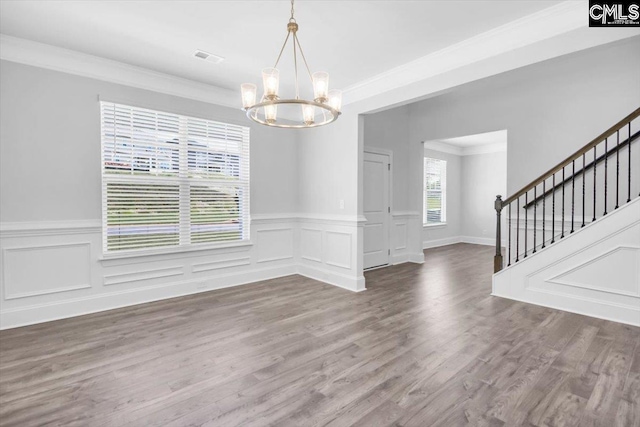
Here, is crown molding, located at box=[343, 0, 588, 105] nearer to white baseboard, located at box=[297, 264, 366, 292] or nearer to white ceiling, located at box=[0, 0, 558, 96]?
white ceiling, located at box=[0, 0, 558, 96]

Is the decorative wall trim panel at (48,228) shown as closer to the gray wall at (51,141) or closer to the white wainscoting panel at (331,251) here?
the gray wall at (51,141)

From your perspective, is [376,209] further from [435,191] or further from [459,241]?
[459,241]

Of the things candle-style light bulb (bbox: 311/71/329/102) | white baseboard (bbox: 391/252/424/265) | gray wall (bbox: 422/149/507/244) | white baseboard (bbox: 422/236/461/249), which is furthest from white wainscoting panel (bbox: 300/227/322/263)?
gray wall (bbox: 422/149/507/244)

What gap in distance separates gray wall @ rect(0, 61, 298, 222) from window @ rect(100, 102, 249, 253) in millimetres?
133

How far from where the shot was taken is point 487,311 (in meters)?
3.70

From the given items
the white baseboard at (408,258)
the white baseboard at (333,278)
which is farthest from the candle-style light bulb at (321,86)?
the white baseboard at (408,258)

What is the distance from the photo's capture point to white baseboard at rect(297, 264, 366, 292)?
15.2 ft

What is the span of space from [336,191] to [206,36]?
2.64m

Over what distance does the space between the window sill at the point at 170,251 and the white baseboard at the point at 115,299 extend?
1.37ft

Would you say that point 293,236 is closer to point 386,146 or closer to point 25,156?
point 386,146

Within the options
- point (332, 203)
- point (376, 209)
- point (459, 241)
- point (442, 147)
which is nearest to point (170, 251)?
point (332, 203)

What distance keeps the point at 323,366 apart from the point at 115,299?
2829 millimetres

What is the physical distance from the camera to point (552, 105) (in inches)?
188

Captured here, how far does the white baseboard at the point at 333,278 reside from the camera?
15.2 feet
